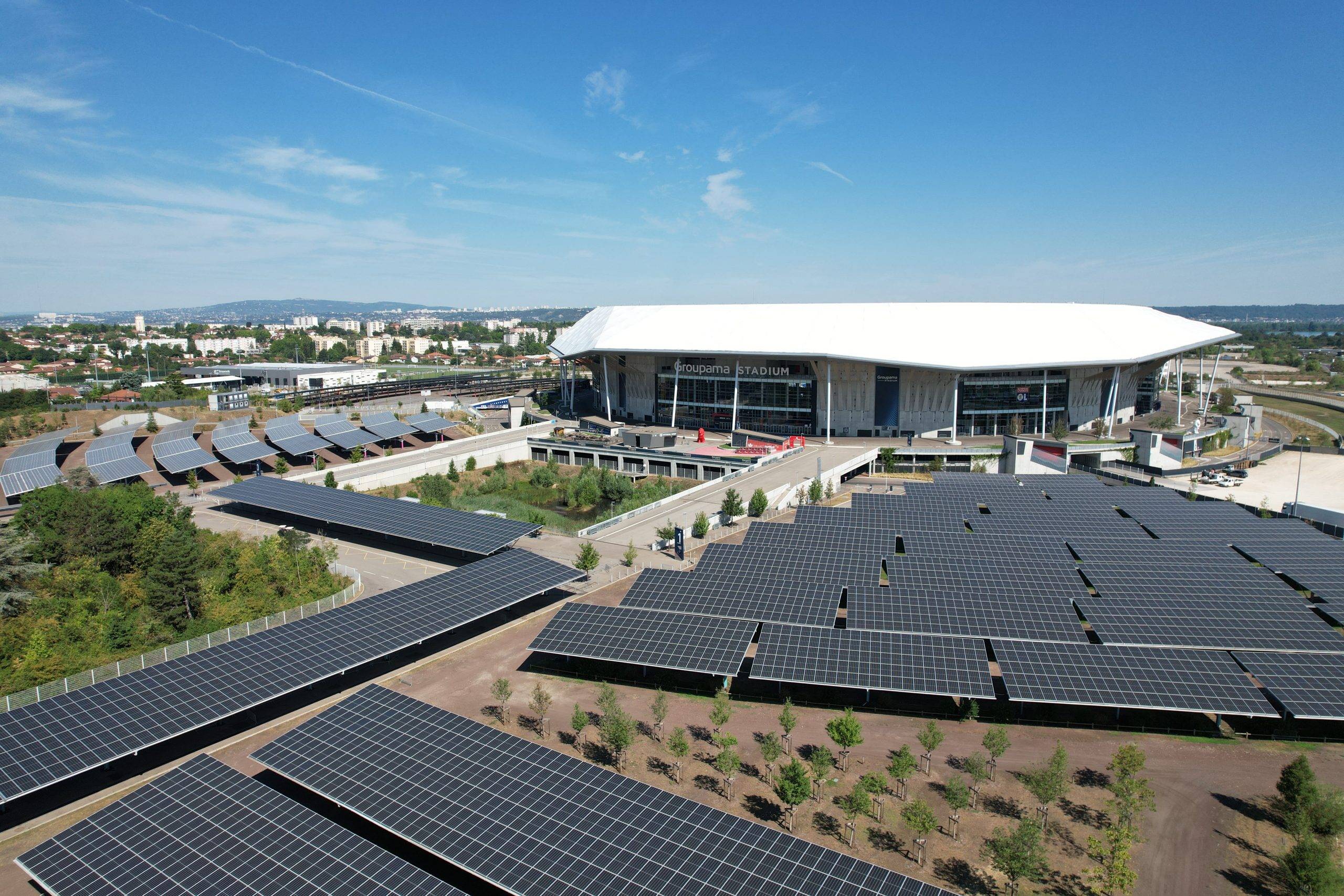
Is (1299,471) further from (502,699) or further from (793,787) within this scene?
(502,699)

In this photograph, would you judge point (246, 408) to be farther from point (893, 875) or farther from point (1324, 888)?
point (1324, 888)

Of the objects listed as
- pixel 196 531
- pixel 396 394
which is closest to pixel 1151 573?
pixel 196 531

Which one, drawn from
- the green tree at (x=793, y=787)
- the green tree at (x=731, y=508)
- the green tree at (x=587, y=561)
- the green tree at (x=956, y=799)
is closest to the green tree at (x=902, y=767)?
the green tree at (x=956, y=799)

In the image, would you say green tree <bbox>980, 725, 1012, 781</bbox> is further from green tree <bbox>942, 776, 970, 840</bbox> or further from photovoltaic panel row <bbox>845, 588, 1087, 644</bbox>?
photovoltaic panel row <bbox>845, 588, 1087, 644</bbox>

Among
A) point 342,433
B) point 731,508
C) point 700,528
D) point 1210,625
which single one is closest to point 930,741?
point 1210,625

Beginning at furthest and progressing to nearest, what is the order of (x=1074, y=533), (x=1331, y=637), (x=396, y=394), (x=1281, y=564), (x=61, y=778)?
(x=396, y=394)
(x=1074, y=533)
(x=1281, y=564)
(x=1331, y=637)
(x=61, y=778)

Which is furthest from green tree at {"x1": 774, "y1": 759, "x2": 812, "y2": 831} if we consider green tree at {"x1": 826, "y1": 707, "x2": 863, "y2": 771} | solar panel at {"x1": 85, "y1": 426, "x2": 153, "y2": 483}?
solar panel at {"x1": 85, "y1": 426, "x2": 153, "y2": 483}
